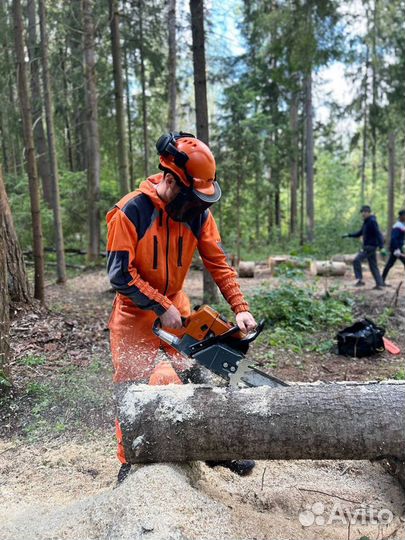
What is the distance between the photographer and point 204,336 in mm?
2760

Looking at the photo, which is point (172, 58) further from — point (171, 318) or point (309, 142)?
point (171, 318)

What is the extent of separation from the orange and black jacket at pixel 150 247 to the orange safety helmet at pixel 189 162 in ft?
0.74

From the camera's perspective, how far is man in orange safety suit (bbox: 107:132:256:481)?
269 centimetres

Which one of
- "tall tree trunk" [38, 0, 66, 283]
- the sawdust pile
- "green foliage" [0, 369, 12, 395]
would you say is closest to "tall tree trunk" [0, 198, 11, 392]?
"green foliage" [0, 369, 12, 395]

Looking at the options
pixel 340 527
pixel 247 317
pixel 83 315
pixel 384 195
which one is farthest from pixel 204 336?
pixel 384 195

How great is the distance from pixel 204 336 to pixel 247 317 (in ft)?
1.09

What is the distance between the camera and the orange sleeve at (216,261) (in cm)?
309

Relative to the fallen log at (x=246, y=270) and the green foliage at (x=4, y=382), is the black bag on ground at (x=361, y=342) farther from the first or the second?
the fallen log at (x=246, y=270)

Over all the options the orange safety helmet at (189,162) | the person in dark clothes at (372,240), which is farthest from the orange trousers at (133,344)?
the person in dark clothes at (372,240)

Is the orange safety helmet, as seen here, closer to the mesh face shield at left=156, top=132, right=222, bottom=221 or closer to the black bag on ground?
the mesh face shield at left=156, top=132, right=222, bottom=221

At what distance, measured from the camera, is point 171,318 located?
108 inches

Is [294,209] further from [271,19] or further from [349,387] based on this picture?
[349,387]

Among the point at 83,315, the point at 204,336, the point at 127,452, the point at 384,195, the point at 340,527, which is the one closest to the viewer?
the point at 340,527

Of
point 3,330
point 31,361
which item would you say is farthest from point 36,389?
point 31,361
